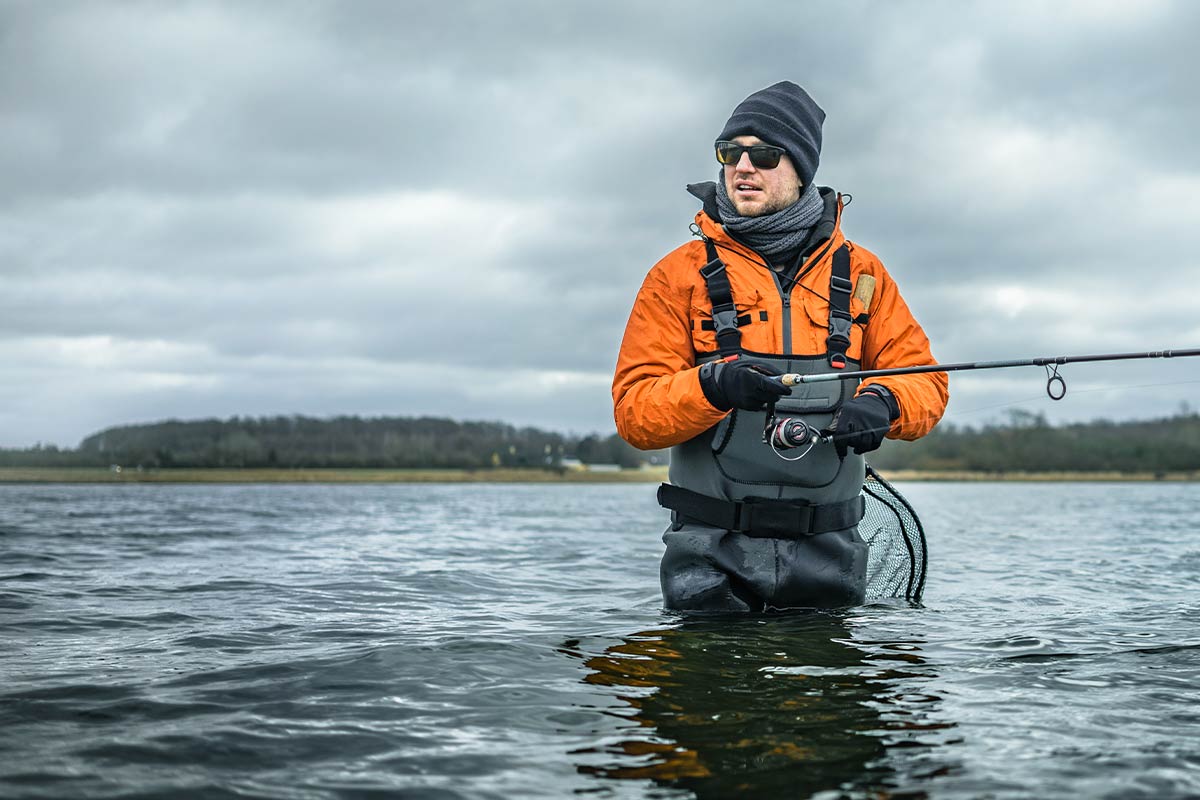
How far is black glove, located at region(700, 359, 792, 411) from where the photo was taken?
523 centimetres

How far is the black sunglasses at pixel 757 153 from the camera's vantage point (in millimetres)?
5934

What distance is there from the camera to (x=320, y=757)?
12.3 feet

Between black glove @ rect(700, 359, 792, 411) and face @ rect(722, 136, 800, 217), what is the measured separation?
1.05 metres

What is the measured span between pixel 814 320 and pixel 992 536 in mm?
16530

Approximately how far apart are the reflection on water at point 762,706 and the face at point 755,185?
2298 millimetres

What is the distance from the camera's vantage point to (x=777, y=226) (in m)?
5.87

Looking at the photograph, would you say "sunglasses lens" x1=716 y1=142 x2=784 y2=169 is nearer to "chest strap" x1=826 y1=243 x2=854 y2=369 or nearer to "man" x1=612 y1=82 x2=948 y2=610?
"man" x1=612 y1=82 x2=948 y2=610

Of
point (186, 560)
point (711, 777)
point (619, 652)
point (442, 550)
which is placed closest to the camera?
point (711, 777)

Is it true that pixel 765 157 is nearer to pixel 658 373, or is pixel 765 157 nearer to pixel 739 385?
pixel 658 373

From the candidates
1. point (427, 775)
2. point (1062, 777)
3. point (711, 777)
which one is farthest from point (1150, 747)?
point (427, 775)

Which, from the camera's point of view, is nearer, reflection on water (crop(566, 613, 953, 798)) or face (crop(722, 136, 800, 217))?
reflection on water (crop(566, 613, 953, 798))

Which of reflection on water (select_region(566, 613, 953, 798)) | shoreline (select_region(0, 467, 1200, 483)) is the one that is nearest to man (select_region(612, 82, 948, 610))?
reflection on water (select_region(566, 613, 953, 798))

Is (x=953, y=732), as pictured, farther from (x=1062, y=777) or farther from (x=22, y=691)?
(x=22, y=691)

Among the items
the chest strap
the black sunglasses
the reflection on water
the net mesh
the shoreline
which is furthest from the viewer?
the shoreline
